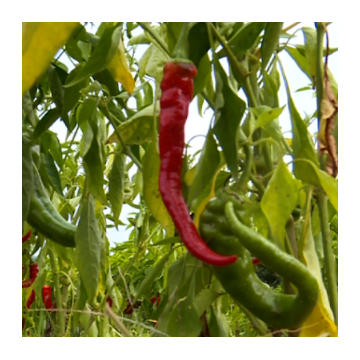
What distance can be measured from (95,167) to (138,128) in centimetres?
11

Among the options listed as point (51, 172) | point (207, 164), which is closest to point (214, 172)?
point (207, 164)

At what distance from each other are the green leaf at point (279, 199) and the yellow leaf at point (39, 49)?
0.38 m

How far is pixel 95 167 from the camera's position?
3.47 feet

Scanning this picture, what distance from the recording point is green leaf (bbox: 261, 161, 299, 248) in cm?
81

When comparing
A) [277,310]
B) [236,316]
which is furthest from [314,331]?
[236,316]

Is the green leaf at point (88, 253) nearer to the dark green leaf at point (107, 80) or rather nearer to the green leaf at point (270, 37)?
the dark green leaf at point (107, 80)

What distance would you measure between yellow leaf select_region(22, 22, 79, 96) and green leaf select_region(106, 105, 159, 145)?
1.46ft

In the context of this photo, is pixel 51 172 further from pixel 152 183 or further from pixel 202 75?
pixel 202 75

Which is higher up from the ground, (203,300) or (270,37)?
(270,37)

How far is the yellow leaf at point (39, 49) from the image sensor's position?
55 cm

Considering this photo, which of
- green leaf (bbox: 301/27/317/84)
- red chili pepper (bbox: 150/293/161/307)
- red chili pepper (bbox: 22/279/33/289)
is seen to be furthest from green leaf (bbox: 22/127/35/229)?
red chili pepper (bbox: 150/293/161/307)

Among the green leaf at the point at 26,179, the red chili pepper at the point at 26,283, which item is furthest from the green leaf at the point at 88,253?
the red chili pepper at the point at 26,283
